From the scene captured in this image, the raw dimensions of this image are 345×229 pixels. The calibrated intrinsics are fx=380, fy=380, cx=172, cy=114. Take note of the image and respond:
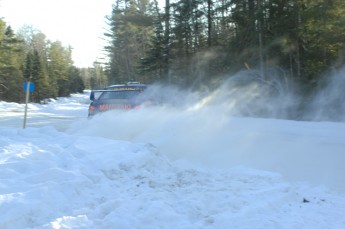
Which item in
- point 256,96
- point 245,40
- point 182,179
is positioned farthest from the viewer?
point 245,40

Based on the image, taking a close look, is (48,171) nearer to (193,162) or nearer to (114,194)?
(114,194)

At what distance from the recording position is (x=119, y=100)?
11719 mm

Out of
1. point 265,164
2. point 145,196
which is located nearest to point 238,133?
point 265,164

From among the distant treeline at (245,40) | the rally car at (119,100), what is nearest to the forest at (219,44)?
the distant treeline at (245,40)

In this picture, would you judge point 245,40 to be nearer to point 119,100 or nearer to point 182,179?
point 119,100

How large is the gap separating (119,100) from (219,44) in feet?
62.6

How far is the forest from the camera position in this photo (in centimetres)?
1850

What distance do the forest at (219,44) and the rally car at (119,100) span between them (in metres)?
9.73

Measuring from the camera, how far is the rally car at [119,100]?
11586mm

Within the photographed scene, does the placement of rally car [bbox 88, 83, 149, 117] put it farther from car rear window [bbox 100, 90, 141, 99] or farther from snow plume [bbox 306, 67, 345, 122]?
snow plume [bbox 306, 67, 345, 122]

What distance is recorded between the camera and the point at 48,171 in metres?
5.40

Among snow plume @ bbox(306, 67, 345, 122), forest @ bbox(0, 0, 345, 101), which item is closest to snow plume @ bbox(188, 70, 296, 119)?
forest @ bbox(0, 0, 345, 101)

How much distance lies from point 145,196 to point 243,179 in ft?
5.93

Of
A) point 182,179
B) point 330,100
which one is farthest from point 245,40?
point 182,179
